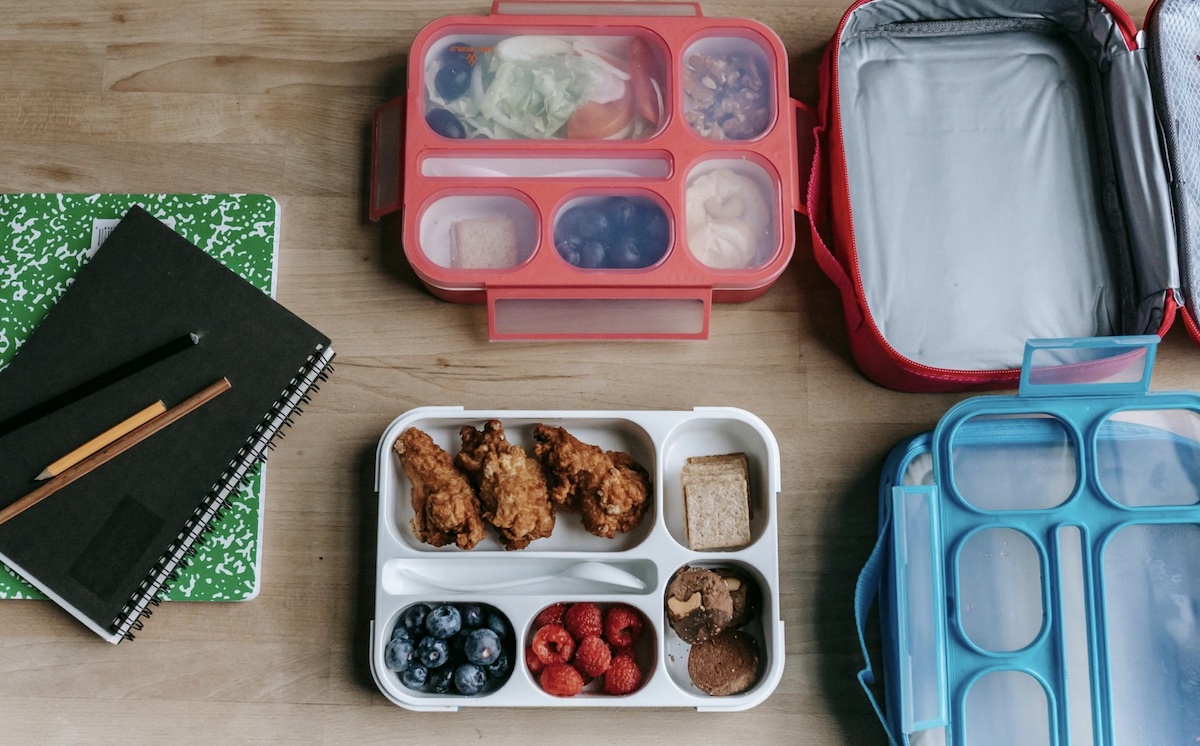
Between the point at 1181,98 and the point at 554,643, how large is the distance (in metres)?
0.99

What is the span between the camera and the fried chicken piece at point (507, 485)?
0.99 m

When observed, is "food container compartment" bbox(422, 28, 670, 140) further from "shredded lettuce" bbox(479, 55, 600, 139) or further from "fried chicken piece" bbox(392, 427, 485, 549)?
"fried chicken piece" bbox(392, 427, 485, 549)

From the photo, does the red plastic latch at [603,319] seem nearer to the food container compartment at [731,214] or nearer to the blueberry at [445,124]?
the food container compartment at [731,214]

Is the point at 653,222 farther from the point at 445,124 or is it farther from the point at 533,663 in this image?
the point at 533,663

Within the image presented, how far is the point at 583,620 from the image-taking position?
1.00m

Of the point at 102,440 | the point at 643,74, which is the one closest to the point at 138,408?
the point at 102,440

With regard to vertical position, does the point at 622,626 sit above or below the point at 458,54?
below

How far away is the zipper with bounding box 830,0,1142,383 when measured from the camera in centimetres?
102

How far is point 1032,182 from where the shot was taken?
113cm

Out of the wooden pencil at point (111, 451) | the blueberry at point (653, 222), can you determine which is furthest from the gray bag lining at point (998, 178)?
the wooden pencil at point (111, 451)

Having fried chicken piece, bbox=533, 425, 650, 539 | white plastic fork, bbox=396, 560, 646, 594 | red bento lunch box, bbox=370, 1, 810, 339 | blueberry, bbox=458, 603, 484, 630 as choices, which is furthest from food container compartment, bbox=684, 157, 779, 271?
blueberry, bbox=458, 603, 484, 630

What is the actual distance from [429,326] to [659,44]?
1.47ft

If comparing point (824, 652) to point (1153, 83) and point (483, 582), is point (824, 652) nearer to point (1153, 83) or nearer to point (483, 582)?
point (483, 582)

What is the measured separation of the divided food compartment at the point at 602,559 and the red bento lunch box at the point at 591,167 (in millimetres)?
120
